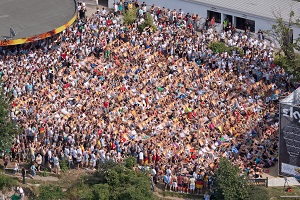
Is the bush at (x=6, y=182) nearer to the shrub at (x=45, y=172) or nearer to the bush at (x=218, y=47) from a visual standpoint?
the shrub at (x=45, y=172)

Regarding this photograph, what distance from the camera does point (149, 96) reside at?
74.1m

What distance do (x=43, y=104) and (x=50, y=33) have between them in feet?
29.3

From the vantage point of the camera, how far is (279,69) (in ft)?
255

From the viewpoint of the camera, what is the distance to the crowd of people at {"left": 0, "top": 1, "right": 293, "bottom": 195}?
68.2 metres

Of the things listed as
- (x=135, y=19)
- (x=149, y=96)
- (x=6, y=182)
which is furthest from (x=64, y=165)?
(x=135, y=19)

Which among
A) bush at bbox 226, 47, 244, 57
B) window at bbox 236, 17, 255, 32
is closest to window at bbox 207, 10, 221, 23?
window at bbox 236, 17, 255, 32

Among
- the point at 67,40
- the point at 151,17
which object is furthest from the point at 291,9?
the point at 67,40

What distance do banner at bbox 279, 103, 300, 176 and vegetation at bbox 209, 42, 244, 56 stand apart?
1303 cm

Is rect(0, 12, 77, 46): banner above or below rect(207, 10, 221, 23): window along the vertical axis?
below

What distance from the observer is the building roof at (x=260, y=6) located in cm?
8216

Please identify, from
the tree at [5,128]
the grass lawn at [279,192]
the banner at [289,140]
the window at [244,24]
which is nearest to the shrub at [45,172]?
the tree at [5,128]

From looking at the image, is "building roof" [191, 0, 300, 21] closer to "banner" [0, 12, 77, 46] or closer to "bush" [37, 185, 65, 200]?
"banner" [0, 12, 77, 46]

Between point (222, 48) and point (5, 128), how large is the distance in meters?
19.8

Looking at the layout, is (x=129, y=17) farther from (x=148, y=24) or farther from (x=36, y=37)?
(x=36, y=37)
